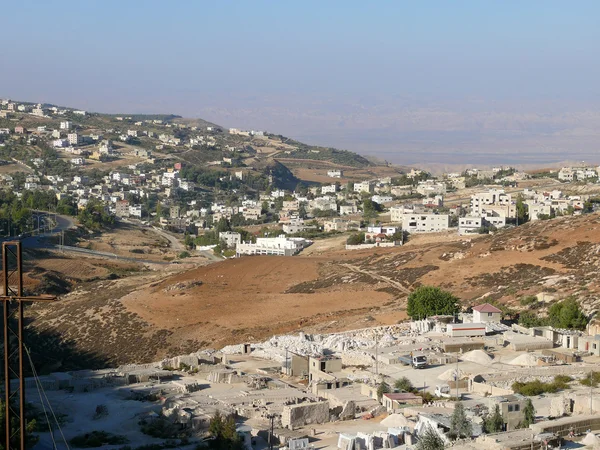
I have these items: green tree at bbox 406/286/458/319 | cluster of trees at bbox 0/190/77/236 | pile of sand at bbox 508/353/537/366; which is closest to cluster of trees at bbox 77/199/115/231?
cluster of trees at bbox 0/190/77/236

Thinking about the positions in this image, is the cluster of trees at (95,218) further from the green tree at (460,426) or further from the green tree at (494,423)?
the green tree at (460,426)

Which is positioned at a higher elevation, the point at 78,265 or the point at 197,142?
the point at 197,142

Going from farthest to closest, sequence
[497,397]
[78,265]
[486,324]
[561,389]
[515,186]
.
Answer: [515,186] < [78,265] < [486,324] < [561,389] < [497,397]

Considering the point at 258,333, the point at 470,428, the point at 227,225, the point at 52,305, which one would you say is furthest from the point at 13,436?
the point at 227,225

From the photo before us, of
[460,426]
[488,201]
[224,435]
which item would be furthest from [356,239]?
[460,426]

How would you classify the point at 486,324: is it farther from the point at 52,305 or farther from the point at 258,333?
the point at 52,305

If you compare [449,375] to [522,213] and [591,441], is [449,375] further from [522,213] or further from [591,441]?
[522,213]
